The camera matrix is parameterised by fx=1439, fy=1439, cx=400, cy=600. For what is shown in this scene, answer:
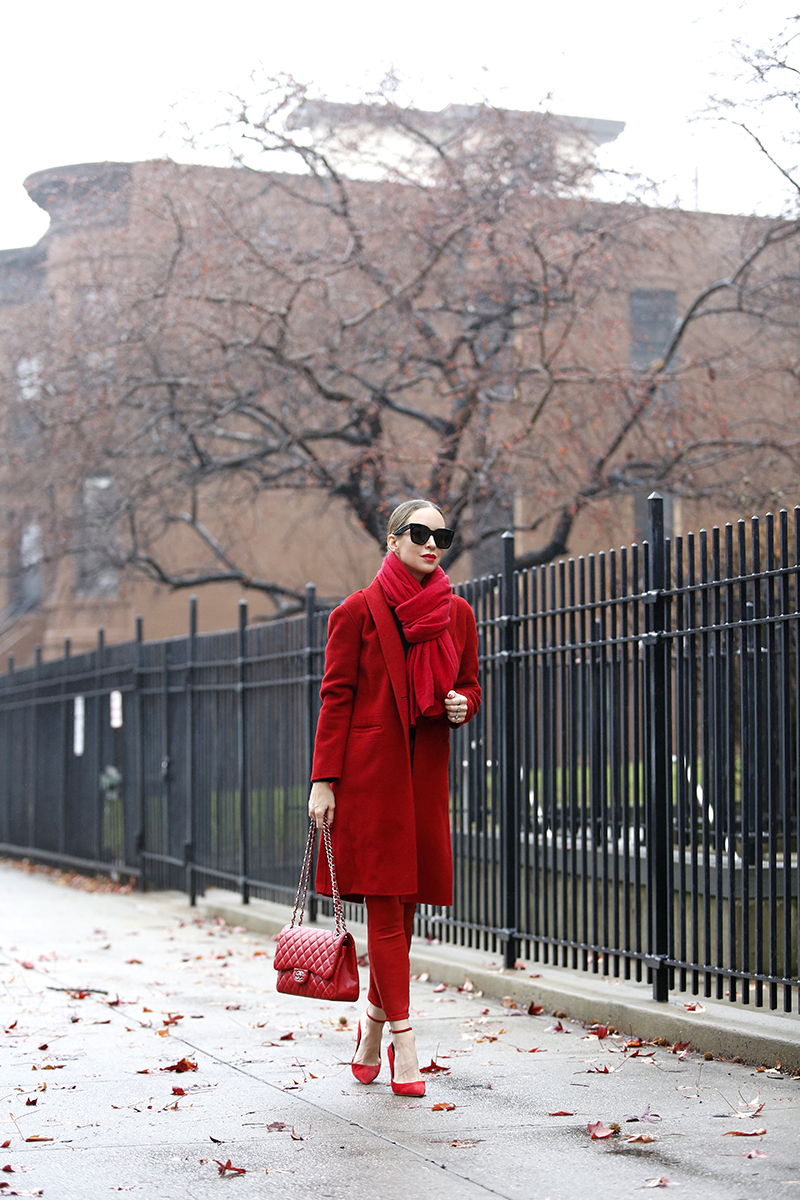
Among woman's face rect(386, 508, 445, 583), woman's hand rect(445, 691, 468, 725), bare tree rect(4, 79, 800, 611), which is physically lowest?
woman's hand rect(445, 691, 468, 725)

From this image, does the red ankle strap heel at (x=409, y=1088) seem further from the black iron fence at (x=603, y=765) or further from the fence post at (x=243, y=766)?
the fence post at (x=243, y=766)

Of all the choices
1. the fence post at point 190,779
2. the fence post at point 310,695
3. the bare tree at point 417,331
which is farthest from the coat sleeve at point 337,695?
the bare tree at point 417,331

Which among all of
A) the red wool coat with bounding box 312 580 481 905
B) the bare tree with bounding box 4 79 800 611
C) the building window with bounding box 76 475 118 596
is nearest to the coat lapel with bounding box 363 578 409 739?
the red wool coat with bounding box 312 580 481 905

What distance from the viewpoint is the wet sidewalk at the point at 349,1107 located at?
13.5 feet

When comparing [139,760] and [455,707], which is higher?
[455,707]

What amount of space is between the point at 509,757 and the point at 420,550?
261 centimetres

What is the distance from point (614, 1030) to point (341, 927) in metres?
1.75

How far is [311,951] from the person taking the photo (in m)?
5.07

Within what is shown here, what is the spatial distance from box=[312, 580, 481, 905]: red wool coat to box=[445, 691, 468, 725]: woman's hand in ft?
0.28

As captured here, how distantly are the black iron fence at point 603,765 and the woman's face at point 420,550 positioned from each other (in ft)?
4.20

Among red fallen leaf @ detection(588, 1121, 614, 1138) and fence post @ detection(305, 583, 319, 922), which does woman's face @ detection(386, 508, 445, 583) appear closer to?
red fallen leaf @ detection(588, 1121, 614, 1138)

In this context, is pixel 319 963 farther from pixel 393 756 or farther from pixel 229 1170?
pixel 229 1170

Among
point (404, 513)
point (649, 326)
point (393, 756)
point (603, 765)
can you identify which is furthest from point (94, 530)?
point (393, 756)

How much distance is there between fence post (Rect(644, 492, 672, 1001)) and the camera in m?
6.25
